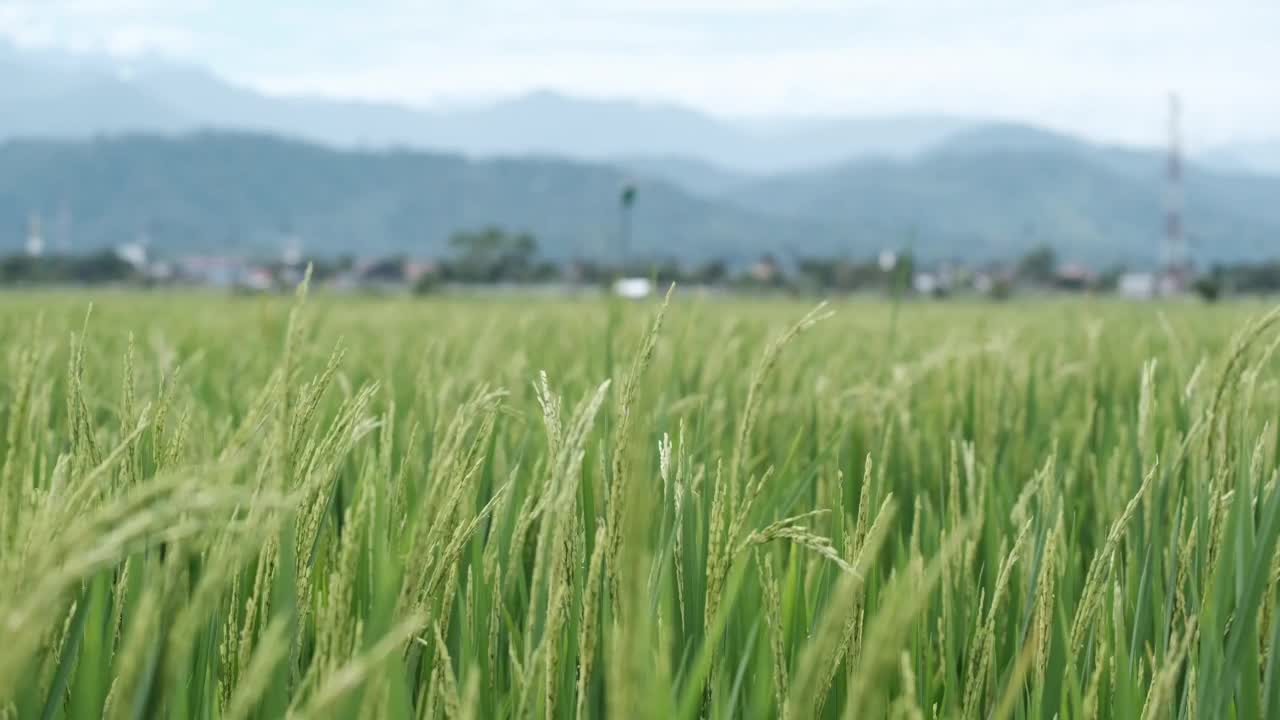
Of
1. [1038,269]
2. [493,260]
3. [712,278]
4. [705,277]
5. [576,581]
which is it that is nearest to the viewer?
[576,581]

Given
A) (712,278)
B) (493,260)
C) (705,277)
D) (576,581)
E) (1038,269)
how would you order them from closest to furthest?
1. (576,581)
2. (705,277)
3. (712,278)
4. (1038,269)
5. (493,260)

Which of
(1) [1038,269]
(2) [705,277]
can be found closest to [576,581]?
(2) [705,277]

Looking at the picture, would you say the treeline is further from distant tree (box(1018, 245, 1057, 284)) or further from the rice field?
the rice field

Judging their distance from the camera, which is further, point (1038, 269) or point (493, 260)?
point (493, 260)

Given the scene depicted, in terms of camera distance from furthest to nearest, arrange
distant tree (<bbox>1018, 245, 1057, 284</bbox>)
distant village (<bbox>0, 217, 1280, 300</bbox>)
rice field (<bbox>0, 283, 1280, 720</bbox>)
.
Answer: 1. distant tree (<bbox>1018, 245, 1057, 284</bbox>)
2. distant village (<bbox>0, 217, 1280, 300</bbox>)
3. rice field (<bbox>0, 283, 1280, 720</bbox>)

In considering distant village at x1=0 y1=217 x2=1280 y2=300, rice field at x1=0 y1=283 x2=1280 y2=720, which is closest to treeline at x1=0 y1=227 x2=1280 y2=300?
distant village at x1=0 y1=217 x2=1280 y2=300

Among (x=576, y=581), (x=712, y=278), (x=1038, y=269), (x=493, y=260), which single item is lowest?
(x=712, y=278)

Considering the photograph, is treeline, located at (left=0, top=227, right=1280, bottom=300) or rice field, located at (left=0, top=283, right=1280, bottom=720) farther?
treeline, located at (left=0, top=227, right=1280, bottom=300)

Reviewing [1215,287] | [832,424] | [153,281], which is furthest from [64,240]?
[832,424]

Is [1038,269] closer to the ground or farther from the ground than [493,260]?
closer to the ground

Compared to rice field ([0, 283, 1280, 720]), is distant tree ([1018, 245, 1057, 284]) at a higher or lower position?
lower

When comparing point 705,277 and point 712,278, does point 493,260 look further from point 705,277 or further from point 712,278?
point 705,277

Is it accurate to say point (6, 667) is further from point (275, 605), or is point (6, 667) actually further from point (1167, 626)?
point (1167, 626)

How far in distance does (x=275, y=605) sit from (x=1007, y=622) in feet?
2.95
